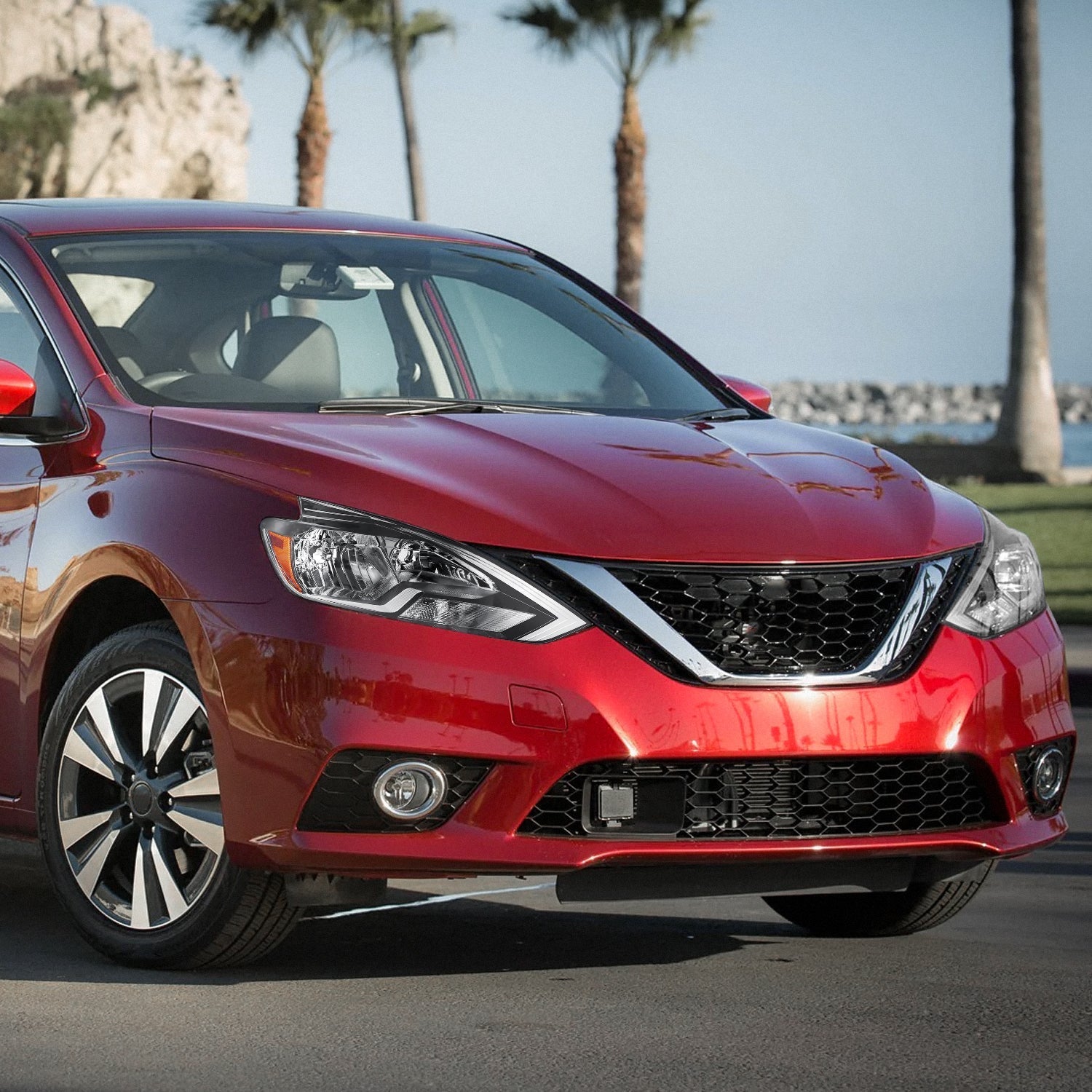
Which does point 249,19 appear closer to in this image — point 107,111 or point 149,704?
point 107,111

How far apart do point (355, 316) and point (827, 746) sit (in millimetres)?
2228

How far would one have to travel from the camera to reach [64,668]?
5.53m

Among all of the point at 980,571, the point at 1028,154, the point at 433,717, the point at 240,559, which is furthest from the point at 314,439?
the point at 1028,154

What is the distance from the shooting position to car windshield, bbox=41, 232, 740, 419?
5.79 metres

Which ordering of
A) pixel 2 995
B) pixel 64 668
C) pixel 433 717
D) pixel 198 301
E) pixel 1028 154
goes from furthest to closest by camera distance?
1. pixel 1028 154
2. pixel 198 301
3. pixel 64 668
4. pixel 2 995
5. pixel 433 717

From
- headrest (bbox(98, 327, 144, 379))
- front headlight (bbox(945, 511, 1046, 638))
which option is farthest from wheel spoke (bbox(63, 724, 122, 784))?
front headlight (bbox(945, 511, 1046, 638))

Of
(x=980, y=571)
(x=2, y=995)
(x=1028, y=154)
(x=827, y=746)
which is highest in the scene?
(x=1028, y=154)

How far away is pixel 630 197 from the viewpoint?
3788cm

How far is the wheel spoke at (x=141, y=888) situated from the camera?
16.9 ft

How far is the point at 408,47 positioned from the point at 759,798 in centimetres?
3767

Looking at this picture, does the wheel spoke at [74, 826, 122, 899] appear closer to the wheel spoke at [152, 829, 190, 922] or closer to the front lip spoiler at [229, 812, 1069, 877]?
the wheel spoke at [152, 829, 190, 922]

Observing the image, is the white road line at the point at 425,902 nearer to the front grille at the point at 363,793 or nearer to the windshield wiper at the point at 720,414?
the front grille at the point at 363,793

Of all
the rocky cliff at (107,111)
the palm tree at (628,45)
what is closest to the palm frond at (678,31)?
the palm tree at (628,45)

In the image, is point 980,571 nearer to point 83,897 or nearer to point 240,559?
point 240,559
